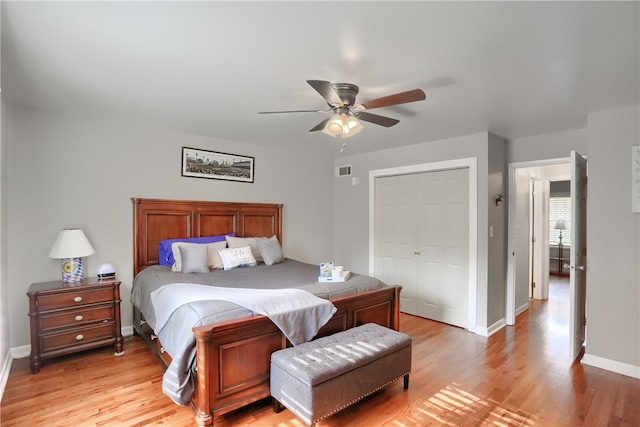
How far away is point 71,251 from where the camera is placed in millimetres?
2908

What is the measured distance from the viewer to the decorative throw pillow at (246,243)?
3.84 meters

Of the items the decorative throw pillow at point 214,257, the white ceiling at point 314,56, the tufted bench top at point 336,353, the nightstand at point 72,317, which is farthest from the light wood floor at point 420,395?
the white ceiling at point 314,56

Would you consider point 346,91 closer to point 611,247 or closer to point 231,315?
point 231,315

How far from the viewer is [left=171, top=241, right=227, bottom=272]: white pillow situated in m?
3.35

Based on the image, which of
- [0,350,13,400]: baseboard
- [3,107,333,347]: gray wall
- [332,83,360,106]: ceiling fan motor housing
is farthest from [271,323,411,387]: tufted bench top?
[3,107,333,347]: gray wall

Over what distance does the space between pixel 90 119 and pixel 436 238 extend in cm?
412

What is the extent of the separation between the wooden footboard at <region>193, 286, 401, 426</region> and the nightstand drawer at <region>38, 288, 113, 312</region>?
5.02 feet

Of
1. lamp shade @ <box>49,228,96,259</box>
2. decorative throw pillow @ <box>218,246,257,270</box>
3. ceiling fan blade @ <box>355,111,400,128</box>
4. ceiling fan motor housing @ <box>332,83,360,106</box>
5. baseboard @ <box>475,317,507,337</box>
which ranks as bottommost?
baseboard @ <box>475,317,507,337</box>

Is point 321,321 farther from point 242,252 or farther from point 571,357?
point 571,357

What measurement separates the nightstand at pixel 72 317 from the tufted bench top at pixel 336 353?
5.91ft

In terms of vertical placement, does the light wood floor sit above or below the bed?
below

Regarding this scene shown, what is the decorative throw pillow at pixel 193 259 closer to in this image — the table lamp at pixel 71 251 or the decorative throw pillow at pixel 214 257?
the decorative throw pillow at pixel 214 257

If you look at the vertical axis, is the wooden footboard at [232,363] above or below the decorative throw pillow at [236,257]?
below

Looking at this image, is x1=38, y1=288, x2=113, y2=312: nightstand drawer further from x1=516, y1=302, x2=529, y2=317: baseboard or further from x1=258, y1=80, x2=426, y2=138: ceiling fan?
x1=516, y1=302, x2=529, y2=317: baseboard
